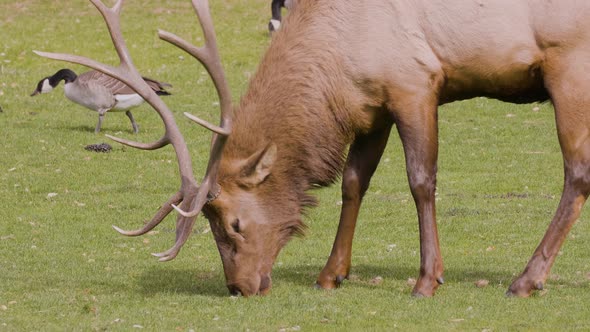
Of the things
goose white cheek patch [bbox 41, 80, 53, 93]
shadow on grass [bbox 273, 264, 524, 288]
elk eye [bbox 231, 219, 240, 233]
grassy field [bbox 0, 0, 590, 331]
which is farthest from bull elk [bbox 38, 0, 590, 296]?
goose white cheek patch [bbox 41, 80, 53, 93]

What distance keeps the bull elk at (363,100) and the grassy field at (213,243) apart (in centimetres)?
46

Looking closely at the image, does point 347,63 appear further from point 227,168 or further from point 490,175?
point 490,175

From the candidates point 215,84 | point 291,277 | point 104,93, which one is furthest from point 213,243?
point 104,93

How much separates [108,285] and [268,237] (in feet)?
4.72

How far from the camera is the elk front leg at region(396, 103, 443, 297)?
27.0 ft

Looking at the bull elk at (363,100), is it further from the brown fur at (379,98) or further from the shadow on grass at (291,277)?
the shadow on grass at (291,277)

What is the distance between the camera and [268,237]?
8328 mm

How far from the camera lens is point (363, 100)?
327 inches

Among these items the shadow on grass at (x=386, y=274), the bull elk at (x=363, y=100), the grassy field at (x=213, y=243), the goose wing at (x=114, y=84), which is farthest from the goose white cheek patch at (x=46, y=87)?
the bull elk at (x=363, y=100)

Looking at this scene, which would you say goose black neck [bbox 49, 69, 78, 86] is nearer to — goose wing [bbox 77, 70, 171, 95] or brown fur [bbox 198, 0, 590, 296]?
goose wing [bbox 77, 70, 171, 95]

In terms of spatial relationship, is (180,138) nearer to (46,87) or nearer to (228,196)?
(228,196)

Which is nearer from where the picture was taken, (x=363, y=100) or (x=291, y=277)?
(x=363, y=100)

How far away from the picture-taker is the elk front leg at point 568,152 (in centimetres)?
827

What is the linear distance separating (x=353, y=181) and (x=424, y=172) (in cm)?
83
